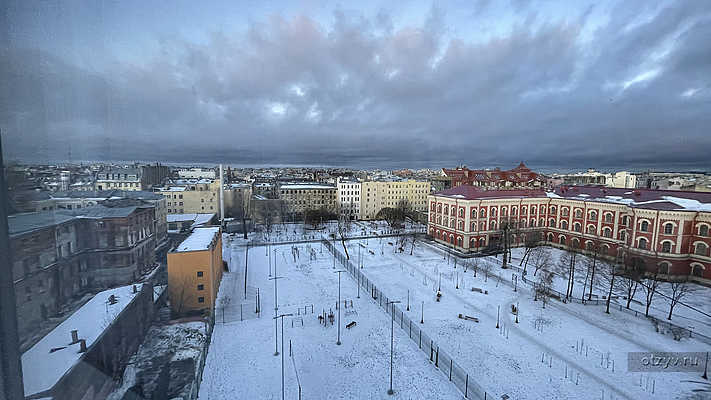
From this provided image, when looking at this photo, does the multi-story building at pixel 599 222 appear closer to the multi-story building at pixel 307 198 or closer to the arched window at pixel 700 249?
the arched window at pixel 700 249

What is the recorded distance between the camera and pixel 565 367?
22.9 ft

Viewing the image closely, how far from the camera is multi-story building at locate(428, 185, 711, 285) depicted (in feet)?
40.9

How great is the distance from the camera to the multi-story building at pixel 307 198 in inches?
1038

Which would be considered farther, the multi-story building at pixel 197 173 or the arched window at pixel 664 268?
the multi-story building at pixel 197 173

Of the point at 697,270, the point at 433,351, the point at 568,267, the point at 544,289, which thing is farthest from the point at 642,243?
the point at 433,351

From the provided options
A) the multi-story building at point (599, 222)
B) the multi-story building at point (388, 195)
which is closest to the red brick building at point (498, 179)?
the multi-story building at point (388, 195)

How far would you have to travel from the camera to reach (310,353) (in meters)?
7.44

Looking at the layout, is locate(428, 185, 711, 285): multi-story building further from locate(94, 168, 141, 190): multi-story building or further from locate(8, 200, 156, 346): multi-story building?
locate(8, 200, 156, 346): multi-story building

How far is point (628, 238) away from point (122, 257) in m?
17.9

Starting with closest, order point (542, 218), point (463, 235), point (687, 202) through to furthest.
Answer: point (687, 202) → point (463, 235) → point (542, 218)

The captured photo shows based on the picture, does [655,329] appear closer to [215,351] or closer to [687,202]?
[687,202]

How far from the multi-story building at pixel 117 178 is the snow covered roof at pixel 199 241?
760 centimetres

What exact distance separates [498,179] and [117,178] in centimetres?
3263

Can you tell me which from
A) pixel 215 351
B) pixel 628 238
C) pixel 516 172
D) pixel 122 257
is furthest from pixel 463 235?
pixel 516 172
